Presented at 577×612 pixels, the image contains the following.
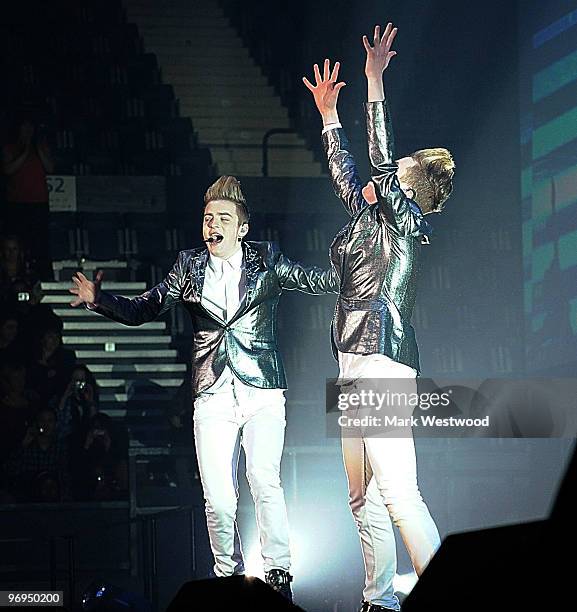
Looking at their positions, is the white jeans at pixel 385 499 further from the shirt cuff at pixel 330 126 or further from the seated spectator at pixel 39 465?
the seated spectator at pixel 39 465

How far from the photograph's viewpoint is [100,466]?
5676 millimetres

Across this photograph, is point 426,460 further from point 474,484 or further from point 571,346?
point 571,346

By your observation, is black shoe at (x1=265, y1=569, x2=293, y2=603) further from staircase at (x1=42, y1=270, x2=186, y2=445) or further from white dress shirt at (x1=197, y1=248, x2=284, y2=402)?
staircase at (x1=42, y1=270, x2=186, y2=445)

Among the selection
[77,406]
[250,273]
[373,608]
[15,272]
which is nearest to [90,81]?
[15,272]

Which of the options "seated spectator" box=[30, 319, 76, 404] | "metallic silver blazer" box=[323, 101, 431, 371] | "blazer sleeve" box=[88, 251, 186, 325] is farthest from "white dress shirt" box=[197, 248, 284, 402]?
"seated spectator" box=[30, 319, 76, 404]

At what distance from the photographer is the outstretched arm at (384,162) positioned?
3877mm

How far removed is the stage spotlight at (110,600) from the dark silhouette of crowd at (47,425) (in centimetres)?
136

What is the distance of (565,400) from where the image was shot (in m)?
5.46

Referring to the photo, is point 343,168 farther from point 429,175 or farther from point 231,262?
point 231,262

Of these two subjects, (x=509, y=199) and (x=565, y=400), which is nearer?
(x=565, y=400)

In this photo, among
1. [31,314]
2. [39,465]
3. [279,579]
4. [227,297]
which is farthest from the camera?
[31,314]

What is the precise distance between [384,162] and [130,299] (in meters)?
1.14

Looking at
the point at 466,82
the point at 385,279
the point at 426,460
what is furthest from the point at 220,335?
the point at 466,82

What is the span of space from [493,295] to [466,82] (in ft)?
3.70
